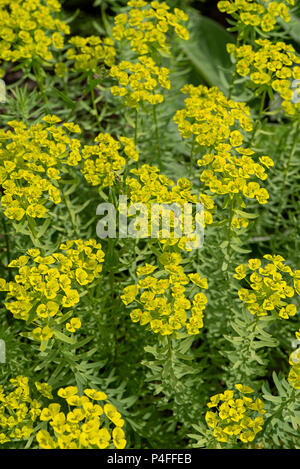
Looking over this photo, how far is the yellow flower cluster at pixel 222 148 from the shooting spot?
1868 millimetres

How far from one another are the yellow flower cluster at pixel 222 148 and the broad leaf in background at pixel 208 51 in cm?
178

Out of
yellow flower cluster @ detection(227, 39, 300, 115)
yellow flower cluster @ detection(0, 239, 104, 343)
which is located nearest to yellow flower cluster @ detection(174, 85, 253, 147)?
yellow flower cluster @ detection(227, 39, 300, 115)

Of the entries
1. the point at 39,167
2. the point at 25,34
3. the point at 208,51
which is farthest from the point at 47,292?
the point at 208,51

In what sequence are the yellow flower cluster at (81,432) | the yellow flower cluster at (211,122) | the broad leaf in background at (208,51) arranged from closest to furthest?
the yellow flower cluster at (81,432) → the yellow flower cluster at (211,122) → the broad leaf in background at (208,51)

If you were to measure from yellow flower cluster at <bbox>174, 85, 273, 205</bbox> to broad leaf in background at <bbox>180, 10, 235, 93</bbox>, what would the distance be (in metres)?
1.78

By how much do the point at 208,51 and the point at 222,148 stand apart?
2355 mm

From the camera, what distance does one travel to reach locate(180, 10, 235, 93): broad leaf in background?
3.93 metres

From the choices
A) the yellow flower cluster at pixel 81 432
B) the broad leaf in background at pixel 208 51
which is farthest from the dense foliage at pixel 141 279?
the broad leaf in background at pixel 208 51

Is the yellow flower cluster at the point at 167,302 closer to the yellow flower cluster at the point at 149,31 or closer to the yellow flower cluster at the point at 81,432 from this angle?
the yellow flower cluster at the point at 81,432

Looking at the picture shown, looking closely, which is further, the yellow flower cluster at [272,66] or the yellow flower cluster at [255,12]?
the yellow flower cluster at [255,12]

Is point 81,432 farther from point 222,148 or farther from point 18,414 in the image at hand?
point 222,148

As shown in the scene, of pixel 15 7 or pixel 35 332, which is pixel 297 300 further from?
pixel 15 7

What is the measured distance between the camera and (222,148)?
1958 mm
